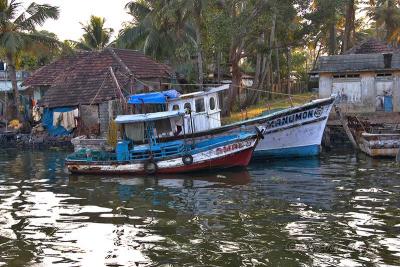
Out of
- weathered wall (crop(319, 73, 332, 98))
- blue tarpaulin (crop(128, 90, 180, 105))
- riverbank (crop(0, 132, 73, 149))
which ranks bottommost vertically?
riverbank (crop(0, 132, 73, 149))

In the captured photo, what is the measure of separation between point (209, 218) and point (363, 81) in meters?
19.3

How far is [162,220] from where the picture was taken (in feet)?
40.5

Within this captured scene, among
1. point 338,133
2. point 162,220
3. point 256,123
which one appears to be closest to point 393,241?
point 162,220

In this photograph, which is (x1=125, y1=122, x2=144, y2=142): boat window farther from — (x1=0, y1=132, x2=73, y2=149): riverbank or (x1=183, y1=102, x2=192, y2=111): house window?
(x1=0, y1=132, x2=73, y2=149): riverbank

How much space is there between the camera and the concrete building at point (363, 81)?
28.2m

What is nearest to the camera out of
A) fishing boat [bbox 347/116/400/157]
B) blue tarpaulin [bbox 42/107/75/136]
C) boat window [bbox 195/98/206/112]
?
boat window [bbox 195/98/206/112]

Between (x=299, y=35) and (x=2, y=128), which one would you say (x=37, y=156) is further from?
(x=299, y=35)

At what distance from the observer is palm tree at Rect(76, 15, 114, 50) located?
4434 centimetres

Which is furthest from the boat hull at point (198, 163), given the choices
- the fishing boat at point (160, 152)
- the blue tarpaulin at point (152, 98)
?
the blue tarpaulin at point (152, 98)

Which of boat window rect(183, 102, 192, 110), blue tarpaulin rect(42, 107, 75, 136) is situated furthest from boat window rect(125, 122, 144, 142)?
blue tarpaulin rect(42, 107, 75, 136)

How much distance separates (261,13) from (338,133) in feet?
25.2

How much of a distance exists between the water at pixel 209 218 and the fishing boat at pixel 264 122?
82.0 inches

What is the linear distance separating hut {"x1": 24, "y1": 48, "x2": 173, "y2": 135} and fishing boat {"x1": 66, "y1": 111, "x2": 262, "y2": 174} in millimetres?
6825

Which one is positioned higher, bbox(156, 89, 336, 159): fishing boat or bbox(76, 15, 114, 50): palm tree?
bbox(76, 15, 114, 50): palm tree
